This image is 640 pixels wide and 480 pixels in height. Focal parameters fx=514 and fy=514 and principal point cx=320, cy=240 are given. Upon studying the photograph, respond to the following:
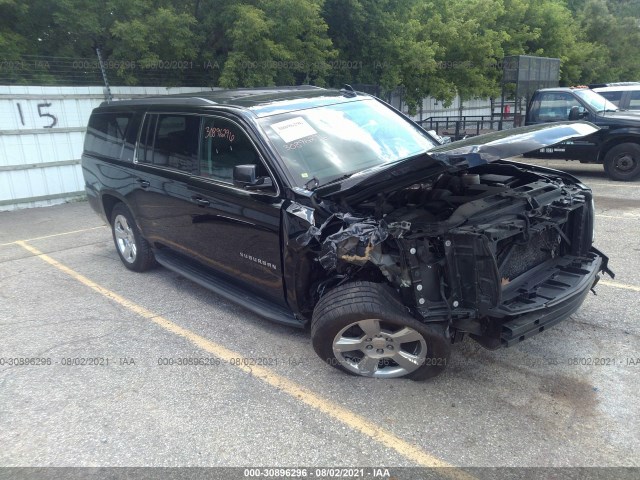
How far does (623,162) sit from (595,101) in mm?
1404

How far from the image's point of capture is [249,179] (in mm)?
3559

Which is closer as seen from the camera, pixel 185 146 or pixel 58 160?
pixel 185 146

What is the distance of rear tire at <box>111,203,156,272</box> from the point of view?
5.69 metres

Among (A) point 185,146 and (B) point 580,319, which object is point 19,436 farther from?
(B) point 580,319

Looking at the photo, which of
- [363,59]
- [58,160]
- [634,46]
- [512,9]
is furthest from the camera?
[634,46]

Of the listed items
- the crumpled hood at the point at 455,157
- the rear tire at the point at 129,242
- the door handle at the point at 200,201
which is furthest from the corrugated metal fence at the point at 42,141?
the crumpled hood at the point at 455,157

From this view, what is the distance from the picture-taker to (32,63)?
36.1 feet

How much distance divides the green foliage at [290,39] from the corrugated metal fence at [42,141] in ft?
3.16

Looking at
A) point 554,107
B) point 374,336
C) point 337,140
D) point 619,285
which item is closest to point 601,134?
point 554,107

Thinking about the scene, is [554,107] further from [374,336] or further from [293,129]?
[374,336]

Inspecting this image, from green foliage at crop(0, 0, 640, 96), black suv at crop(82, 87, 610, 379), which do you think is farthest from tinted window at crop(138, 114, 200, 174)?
green foliage at crop(0, 0, 640, 96)

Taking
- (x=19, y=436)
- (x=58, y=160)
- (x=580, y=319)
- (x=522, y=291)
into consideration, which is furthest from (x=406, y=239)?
(x=58, y=160)

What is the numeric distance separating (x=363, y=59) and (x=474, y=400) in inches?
546

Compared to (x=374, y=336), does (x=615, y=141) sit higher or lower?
higher
